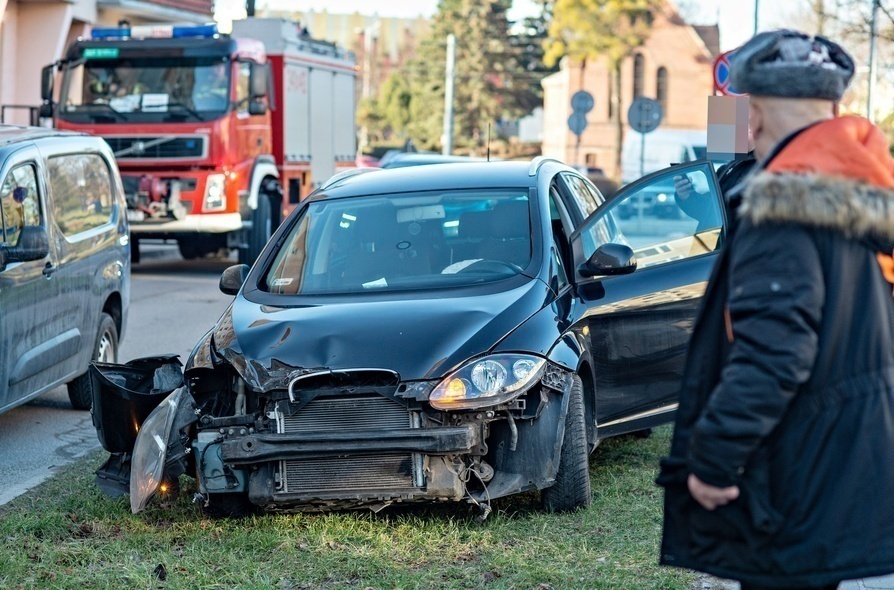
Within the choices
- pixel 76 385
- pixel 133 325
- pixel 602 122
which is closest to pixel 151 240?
pixel 133 325

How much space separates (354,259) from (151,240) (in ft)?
40.4

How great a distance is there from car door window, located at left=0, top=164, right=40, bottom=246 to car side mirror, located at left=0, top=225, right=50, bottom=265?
0.13 m

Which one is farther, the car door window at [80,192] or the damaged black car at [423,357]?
the car door window at [80,192]

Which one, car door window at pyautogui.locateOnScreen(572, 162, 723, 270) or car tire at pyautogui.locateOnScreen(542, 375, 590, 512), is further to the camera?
car door window at pyautogui.locateOnScreen(572, 162, 723, 270)

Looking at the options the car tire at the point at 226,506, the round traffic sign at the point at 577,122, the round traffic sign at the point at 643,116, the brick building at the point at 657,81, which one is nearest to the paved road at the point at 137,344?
the car tire at the point at 226,506

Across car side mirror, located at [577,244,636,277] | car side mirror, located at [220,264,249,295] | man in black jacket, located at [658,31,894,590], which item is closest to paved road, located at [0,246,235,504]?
car side mirror, located at [220,264,249,295]

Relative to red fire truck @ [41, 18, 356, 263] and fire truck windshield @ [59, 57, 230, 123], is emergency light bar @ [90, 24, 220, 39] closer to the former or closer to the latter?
red fire truck @ [41, 18, 356, 263]

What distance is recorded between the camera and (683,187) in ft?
22.7

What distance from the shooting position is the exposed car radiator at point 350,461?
5.30m

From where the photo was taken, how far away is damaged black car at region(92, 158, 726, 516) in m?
Result: 5.31

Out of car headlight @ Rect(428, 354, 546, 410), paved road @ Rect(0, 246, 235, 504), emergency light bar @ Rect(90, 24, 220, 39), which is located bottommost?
paved road @ Rect(0, 246, 235, 504)

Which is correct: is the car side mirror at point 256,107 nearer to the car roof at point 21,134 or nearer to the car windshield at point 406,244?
the car roof at point 21,134

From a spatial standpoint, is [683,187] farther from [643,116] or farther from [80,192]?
[643,116]

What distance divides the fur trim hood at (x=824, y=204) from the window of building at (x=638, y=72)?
7242 cm
